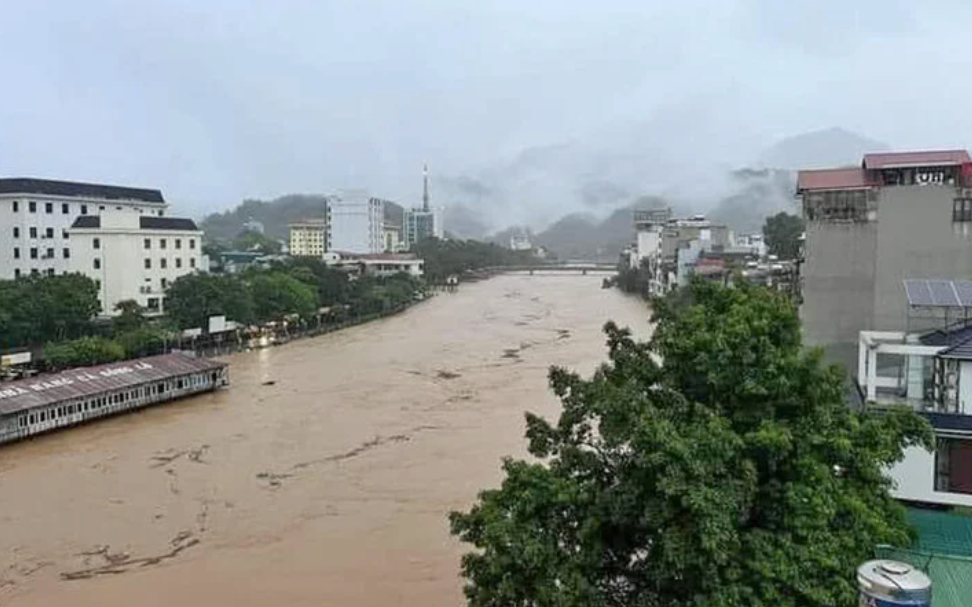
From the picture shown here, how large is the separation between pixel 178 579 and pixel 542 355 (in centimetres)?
1347

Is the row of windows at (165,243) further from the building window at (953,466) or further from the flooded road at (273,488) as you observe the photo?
the building window at (953,466)

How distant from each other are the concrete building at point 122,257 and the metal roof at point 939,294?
2003cm

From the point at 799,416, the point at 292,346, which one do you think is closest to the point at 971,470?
the point at 799,416

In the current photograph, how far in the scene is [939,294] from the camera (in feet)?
22.5

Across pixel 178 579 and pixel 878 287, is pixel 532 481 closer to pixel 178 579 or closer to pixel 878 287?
pixel 178 579

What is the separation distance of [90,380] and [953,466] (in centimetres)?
1182

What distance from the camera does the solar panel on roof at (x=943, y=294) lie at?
263 inches

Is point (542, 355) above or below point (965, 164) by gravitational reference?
below

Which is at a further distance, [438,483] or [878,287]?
[438,483]

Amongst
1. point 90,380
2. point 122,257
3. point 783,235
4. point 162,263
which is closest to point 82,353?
point 90,380

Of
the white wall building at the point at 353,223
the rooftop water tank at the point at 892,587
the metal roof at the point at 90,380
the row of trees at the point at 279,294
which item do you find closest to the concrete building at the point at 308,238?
the white wall building at the point at 353,223

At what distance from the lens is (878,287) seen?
8.57 meters

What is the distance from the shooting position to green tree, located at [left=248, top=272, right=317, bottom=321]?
2345 cm

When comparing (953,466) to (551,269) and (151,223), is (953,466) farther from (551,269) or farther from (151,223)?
(551,269)
